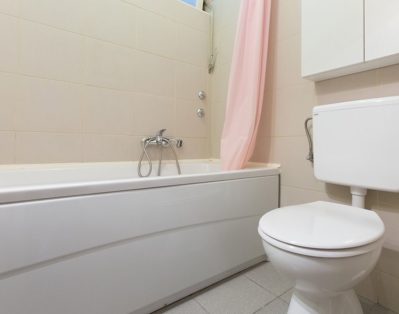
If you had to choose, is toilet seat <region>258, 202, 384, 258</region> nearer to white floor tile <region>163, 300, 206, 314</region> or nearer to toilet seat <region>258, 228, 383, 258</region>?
toilet seat <region>258, 228, 383, 258</region>

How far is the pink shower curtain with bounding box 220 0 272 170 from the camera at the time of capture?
145cm

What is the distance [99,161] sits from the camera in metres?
1.53

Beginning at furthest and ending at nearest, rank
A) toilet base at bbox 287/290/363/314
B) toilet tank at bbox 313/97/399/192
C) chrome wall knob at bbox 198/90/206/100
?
chrome wall knob at bbox 198/90/206/100 < toilet tank at bbox 313/97/399/192 < toilet base at bbox 287/290/363/314

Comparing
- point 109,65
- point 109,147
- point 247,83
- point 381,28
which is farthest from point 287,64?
point 109,147

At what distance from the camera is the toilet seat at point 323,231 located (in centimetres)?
67

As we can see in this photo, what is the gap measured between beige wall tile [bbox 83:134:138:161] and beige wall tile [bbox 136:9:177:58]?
0.66 meters

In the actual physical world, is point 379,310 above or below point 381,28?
below

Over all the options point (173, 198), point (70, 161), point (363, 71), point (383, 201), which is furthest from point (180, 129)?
point (383, 201)

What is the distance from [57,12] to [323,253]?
174 centimetres

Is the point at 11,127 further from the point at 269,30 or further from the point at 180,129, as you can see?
the point at 269,30

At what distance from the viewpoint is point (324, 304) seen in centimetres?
82

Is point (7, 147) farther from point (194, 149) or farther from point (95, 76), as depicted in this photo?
point (194, 149)

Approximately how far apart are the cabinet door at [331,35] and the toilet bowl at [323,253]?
707 millimetres

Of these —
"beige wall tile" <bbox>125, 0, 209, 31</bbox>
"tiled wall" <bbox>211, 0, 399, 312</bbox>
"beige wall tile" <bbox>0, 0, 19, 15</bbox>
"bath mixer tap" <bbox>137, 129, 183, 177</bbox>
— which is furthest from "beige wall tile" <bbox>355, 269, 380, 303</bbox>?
"beige wall tile" <bbox>0, 0, 19, 15</bbox>
